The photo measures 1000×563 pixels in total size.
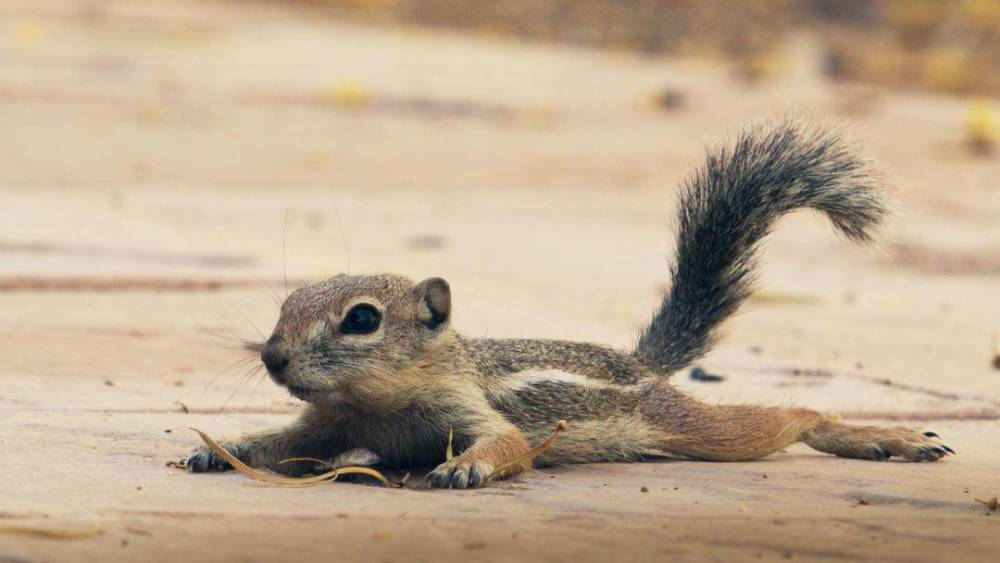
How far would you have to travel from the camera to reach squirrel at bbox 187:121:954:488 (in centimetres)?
507

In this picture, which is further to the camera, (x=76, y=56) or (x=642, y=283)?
(x=76, y=56)

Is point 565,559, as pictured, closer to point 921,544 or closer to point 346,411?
point 921,544

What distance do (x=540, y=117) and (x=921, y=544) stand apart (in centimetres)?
1419

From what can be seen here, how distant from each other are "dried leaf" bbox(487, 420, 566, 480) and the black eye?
1.91 ft

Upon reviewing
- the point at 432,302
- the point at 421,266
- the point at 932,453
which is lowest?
the point at 932,453

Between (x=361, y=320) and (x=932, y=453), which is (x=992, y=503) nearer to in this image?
(x=932, y=453)

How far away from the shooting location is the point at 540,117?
59.2 ft

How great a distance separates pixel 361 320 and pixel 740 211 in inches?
65.3

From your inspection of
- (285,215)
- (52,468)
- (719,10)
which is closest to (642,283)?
(285,215)

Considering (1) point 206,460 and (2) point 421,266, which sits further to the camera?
(2) point 421,266

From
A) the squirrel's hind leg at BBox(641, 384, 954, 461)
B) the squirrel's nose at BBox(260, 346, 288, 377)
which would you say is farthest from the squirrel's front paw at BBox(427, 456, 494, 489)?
the squirrel's hind leg at BBox(641, 384, 954, 461)

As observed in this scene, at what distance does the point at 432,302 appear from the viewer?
213 inches

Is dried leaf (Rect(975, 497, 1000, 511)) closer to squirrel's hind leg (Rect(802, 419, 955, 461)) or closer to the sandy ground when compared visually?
the sandy ground

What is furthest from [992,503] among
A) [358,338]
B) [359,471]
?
[358,338]
